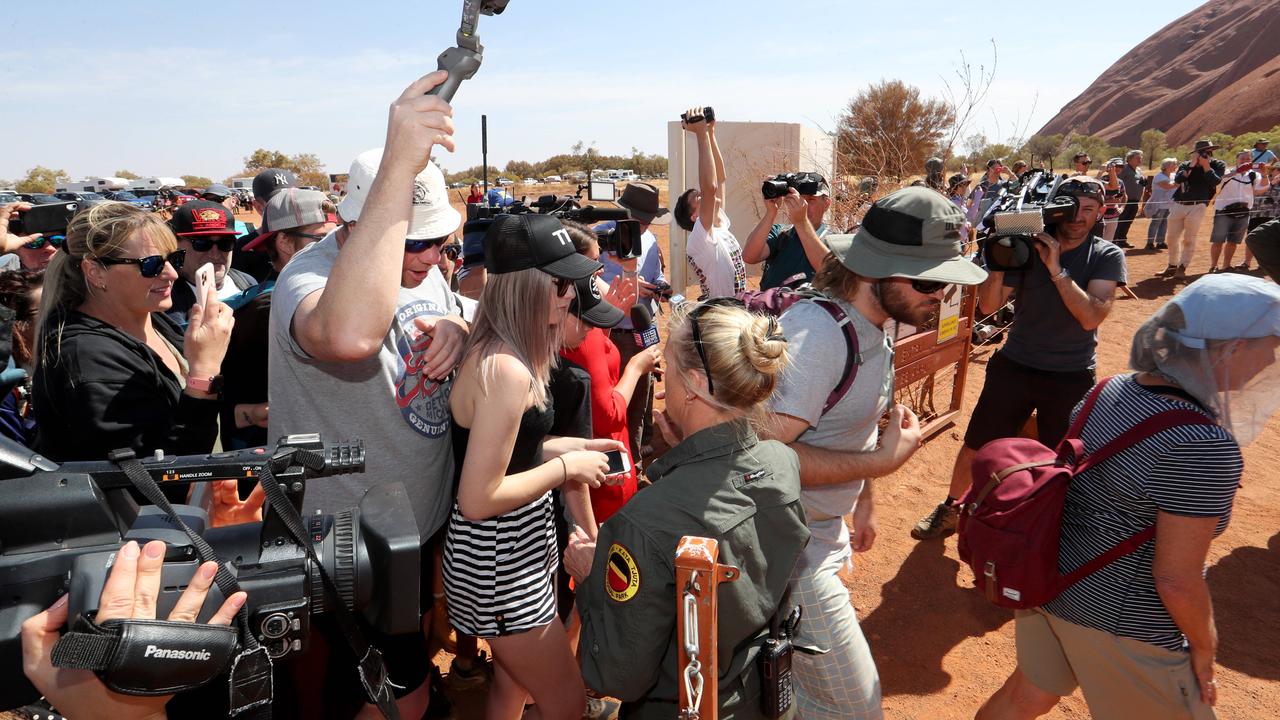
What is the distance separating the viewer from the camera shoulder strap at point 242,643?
114cm

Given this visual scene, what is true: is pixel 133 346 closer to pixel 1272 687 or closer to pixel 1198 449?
pixel 1198 449

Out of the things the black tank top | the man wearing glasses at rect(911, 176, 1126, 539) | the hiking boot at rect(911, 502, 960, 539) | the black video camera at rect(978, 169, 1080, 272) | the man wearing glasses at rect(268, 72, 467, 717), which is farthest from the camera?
the hiking boot at rect(911, 502, 960, 539)

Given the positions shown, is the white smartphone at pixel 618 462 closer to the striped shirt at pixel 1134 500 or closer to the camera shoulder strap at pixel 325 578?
the camera shoulder strap at pixel 325 578

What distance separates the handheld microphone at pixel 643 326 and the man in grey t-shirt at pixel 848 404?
1.94 m

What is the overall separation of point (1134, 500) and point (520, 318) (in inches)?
74.4

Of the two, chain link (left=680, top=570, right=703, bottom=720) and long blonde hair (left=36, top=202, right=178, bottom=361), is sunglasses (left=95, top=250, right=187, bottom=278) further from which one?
chain link (left=680, top=570, right=703, bottom=720)

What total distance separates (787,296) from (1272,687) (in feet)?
10.8

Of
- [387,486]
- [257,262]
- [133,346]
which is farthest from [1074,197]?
[257,262]

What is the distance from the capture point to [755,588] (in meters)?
1.75

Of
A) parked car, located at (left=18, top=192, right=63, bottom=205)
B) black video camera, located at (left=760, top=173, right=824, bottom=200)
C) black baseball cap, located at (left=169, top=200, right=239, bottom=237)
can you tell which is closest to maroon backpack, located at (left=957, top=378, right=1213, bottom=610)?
black video camera, located at (left=760, top=173, right=824, bottom=200)

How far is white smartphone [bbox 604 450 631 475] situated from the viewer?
8.28 ft

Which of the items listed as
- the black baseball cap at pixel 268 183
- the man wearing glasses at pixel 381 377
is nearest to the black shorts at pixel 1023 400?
the man wearing glasses at pixel 381 377

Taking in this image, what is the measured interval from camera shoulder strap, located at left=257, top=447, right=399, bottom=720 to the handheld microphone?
308 cm

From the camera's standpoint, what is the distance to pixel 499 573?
229cm
